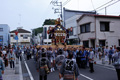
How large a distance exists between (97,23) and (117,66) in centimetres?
2036

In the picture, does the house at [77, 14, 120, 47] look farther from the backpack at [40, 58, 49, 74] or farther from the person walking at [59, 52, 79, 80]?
the person walking at [59, 52, 79, 80]

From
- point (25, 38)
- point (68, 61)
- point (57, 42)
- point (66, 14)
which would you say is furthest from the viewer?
point (25, 38)

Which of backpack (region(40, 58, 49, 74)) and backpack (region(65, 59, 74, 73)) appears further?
backpack (region(40, 58, 49, 74))

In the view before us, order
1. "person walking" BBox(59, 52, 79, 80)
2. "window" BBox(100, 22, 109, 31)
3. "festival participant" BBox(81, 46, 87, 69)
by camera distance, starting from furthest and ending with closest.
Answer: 1. "window" BBox(100, 22, 109, 31)
2. "festival participant" BBox(81, 46, 87, 69)
3. "person walking" BBox(59, 52, 79, 80)

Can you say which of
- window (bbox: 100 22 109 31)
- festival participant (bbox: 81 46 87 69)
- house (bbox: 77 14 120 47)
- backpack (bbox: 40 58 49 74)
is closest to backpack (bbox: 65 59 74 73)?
backpack (bbox: 40 58 49 74)

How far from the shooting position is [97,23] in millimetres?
27953

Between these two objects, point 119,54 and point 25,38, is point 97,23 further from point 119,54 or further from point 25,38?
point 25,38

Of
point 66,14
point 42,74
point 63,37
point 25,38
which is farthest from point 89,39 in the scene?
point 25,38

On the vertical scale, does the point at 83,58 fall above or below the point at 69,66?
below

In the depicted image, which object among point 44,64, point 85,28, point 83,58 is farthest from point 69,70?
point 85,28

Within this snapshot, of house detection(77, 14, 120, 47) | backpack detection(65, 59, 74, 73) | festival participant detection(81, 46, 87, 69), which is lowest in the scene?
festival participant detection(81, 46, 87, 69)

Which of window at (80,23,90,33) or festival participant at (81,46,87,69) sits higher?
window at (80,23,90,33)

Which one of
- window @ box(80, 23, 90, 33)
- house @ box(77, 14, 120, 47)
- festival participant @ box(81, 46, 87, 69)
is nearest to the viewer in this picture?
festival participant @ box(81, 46, 87, 69)

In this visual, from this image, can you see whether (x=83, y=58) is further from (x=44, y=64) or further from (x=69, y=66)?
(x=69, y=66)
